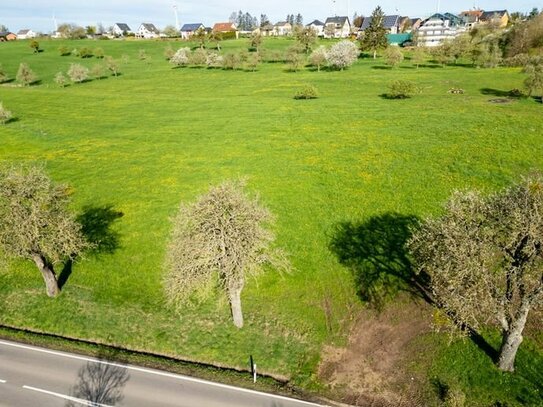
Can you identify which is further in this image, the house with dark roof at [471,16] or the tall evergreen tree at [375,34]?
the house with dark roof at [471,16]

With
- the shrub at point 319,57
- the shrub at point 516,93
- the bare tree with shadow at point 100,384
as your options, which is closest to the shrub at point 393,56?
the shrub at point 319,57

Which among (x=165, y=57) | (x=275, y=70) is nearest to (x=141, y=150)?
(x=275, y=70)

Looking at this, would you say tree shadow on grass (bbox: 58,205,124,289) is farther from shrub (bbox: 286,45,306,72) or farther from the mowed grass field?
shrub (bbox: 286,45,306,72)

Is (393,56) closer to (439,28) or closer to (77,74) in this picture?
(439,28)

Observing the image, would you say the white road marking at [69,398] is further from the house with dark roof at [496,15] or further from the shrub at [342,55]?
the house with dark roof at [496,15]

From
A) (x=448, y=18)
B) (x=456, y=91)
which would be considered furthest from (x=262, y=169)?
(x=448, y=18)

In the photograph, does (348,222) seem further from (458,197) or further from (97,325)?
(97,325)
